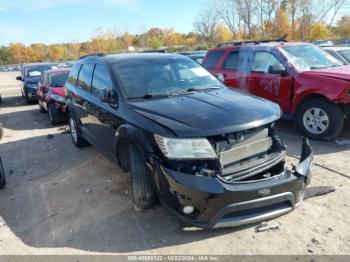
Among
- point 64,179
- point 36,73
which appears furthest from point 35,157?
point 36,73

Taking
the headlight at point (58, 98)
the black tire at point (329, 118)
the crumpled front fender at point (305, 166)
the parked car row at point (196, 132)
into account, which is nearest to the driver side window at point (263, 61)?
the parked car row at point (196, 132)

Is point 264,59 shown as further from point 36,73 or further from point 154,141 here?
point 36,73

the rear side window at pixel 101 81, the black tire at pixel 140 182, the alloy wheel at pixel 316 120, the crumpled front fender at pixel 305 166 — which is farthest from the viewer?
the alloy wheel at pixel 316 120

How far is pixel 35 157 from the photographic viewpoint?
6645mm

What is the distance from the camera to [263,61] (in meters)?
7.16

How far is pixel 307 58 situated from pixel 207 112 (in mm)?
4165

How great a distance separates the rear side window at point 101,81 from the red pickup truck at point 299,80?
1765mm

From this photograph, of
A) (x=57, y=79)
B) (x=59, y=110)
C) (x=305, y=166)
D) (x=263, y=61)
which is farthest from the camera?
(x=57, y=79)

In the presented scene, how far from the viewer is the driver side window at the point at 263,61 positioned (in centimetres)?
693

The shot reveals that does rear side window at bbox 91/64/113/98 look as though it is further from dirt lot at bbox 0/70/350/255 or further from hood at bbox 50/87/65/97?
hood at bbox 50/87/65/97

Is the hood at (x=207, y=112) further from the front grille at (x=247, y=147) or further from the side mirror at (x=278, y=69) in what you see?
the side mirror at (x=278, y=69)

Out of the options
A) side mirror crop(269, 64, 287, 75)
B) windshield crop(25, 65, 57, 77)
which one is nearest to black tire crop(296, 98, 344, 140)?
side mirror crop(269, 64, 287, 75)

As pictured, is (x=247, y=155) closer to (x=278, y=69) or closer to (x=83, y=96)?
(x=83, y=96)

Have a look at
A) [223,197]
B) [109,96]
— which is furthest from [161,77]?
[223,197]
